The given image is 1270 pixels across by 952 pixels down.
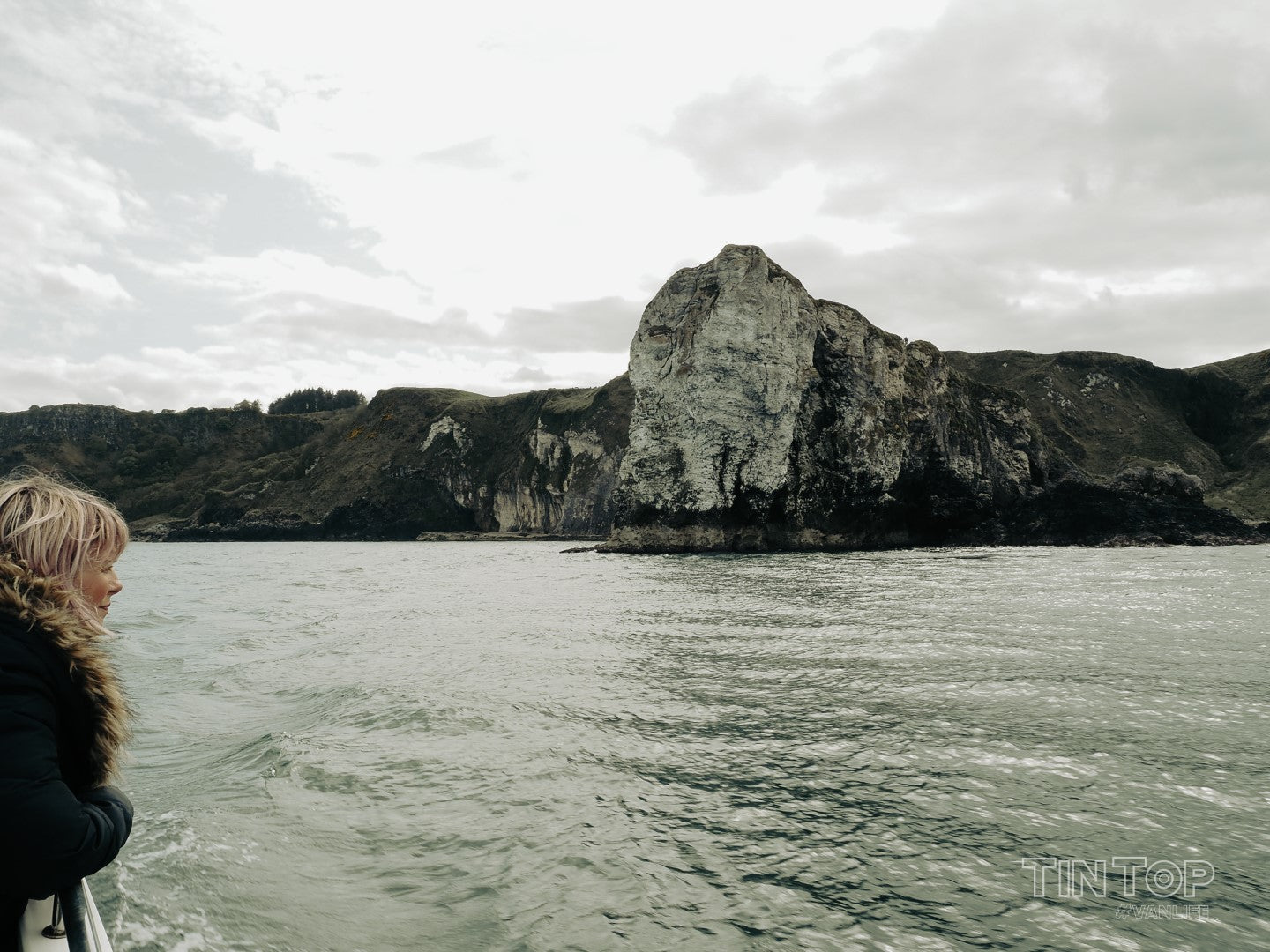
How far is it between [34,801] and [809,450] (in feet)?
195

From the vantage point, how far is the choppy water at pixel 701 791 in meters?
4.01

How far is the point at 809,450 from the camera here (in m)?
59.1

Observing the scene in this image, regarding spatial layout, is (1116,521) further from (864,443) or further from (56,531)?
(56,531)

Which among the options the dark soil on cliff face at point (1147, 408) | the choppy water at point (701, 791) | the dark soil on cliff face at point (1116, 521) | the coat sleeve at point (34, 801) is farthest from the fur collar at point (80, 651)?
the dark soil on cliff face at point (1147, 408)

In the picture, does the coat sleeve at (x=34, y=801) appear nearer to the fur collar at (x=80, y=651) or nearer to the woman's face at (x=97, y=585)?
the fur collar at (x=80, y=651)

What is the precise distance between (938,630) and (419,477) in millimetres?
119230

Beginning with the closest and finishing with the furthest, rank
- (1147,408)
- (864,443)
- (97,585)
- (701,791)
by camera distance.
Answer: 1. (97,585)
2. (701,791)
3. (864,443)
4. (1147,408)

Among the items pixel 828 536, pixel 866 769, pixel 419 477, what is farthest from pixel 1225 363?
pixel 866 769

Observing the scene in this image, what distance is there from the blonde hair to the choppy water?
2.63 metres

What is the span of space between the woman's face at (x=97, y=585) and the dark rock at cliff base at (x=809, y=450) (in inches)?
2185

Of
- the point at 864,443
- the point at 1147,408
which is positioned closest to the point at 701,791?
the point at 864,443

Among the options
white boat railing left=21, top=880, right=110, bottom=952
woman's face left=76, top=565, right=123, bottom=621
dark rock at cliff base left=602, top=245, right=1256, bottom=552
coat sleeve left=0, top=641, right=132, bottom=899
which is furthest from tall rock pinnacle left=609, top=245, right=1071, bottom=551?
coat sleeve left=0, top=641, right=132, bottom=899

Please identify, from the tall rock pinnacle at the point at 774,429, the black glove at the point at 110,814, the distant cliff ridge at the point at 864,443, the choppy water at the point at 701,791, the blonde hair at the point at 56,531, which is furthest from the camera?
the distant cliff ridge at the point at 864,443

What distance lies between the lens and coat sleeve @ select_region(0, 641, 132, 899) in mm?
1956
